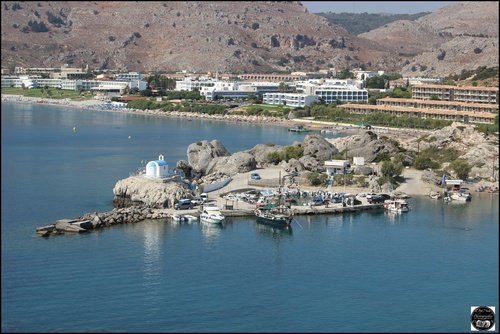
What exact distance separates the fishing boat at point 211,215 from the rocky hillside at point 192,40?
131ft

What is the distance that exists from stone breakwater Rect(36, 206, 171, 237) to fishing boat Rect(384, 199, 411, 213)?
3.70 m

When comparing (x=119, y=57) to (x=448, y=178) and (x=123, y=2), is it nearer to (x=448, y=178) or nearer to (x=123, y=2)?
(x=123, y=2)

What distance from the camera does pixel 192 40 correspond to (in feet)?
198

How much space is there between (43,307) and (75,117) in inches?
1009

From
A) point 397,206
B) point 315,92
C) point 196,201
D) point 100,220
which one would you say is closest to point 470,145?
point 397,206

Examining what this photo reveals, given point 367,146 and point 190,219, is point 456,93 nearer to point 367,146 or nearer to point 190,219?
point 367,146

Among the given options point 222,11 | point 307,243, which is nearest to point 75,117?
point 307,243

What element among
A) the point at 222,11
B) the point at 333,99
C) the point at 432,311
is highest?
the point at 222,11

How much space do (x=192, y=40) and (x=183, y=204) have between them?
47.9 metres

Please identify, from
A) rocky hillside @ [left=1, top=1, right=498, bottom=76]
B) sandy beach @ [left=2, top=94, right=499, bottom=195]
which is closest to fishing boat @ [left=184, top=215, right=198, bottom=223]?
sandy beach @ [left=2, top=94, right=499, bottom=195]

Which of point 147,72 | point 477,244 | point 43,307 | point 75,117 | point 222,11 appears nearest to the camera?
point 43,307

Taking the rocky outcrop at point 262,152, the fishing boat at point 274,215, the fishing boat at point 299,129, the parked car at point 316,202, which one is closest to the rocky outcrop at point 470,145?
the rocky outcrop at point 262,152

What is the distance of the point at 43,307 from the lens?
895 cm

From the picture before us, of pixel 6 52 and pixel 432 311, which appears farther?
pixel 6 52
